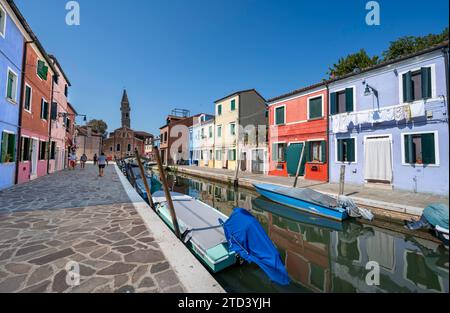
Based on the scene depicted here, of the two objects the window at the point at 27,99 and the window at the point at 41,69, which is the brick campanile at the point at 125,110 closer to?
the window at the point at 41,69

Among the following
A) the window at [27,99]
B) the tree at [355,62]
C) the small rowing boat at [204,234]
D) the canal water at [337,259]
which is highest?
the tree at [355,62]

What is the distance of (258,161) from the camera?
64.5 feet

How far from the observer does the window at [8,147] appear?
8125 mm

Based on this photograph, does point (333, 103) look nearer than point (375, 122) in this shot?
No

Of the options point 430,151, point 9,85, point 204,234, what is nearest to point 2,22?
point 9,85

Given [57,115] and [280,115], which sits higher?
[280,115]

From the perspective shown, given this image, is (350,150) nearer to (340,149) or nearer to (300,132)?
(340,149)

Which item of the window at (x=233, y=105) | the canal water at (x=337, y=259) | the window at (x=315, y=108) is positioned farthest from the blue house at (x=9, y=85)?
the window at (x=233, y=105)

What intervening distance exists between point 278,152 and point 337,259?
1213 centimetres

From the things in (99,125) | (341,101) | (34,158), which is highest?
(99,125)

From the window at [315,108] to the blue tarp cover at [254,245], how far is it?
1213 cm

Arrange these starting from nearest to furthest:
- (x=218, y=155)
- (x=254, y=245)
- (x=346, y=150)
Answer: (x=254, y=245) < (x=346, y=150) < (x=218, y=155)

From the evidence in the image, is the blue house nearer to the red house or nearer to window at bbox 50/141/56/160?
window at bbox 50/141/56/160
